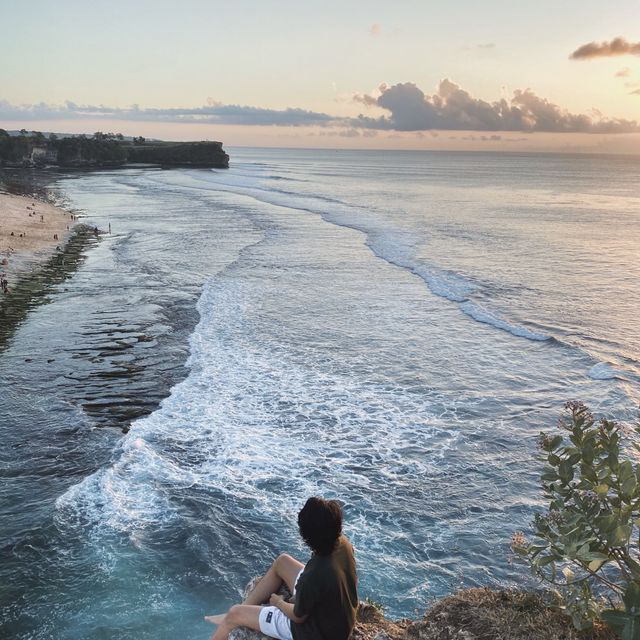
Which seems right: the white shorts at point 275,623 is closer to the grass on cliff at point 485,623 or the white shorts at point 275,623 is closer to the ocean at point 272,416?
the grass on cliff at point 485,623

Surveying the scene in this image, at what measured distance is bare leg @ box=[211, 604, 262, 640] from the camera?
18.0ft

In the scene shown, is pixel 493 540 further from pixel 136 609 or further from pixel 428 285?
pixel 428 285

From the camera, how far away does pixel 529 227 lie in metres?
47.5

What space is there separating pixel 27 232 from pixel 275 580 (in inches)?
1463

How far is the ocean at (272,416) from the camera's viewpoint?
8508 millimetres

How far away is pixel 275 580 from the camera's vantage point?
5855mm

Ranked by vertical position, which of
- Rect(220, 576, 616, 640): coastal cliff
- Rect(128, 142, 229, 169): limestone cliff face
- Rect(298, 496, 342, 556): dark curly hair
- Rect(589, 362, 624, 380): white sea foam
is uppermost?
Rect(128, 142, 229, 169): limestone cliff face

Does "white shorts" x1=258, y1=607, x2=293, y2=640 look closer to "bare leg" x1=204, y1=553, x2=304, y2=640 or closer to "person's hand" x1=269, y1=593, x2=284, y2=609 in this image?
"person's hand" x1=269, y1=593, x2=284, y2=609

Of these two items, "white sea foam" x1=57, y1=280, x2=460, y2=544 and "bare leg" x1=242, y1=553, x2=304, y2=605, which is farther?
"white sea foam" x1=57, y1=280, x2=460, y2=544

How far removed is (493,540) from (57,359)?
41.9ft

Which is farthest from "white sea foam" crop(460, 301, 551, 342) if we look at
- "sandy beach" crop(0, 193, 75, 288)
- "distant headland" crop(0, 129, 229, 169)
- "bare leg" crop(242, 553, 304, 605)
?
"distant headland" crop(0, 129, 229, 169)

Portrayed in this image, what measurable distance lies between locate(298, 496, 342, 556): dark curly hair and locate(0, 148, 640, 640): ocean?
3.26 meters

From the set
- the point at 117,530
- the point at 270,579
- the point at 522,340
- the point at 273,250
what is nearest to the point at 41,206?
the point at 273,250

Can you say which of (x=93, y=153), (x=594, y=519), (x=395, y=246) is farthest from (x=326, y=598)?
(x=93, y=153)
